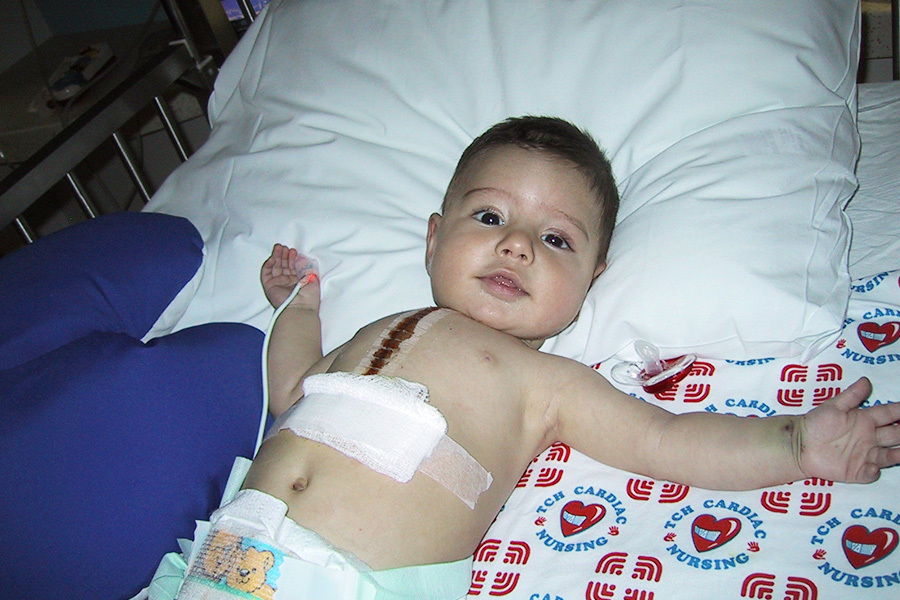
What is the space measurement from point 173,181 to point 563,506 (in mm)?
1277

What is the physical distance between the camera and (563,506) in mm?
1174

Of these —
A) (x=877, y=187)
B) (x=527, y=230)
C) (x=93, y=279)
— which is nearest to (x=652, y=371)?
(x=527, y=230)

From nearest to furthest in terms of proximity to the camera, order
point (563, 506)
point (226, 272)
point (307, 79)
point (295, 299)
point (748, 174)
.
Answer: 1. point (563, 506)
2. point (748, 174)
3. point (295, 299)
4. point (226, 272)
5. point (307, 79)

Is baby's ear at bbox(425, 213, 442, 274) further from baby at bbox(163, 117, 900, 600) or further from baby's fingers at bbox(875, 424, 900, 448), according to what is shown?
baby's fingers at bbox(875, 424, 900, 448)

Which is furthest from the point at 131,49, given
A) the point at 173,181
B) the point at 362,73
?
the point at 362,73

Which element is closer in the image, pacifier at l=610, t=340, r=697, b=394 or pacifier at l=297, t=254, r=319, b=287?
pacifier at l=610, t=340, r=697, b=394

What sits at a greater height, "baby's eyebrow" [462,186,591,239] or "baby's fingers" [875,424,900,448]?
"baby's eyebrow" [462,186,591,239]

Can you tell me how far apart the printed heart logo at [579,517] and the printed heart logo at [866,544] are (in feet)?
1.09

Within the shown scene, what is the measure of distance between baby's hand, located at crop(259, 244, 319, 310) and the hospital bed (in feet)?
0.12

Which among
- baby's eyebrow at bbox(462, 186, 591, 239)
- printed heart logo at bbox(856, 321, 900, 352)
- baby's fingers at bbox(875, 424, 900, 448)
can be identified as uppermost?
baby's eyebrow at bbox(462, 186, 591, 239)

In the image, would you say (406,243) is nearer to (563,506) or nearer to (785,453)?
(563,506)

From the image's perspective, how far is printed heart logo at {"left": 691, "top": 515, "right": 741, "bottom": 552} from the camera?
103 cm

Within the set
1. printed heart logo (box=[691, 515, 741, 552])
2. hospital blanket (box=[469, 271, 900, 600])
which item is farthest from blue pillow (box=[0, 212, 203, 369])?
printed heart logo (box=[691, 515, 741, 552])

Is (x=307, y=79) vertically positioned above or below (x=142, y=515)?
above
